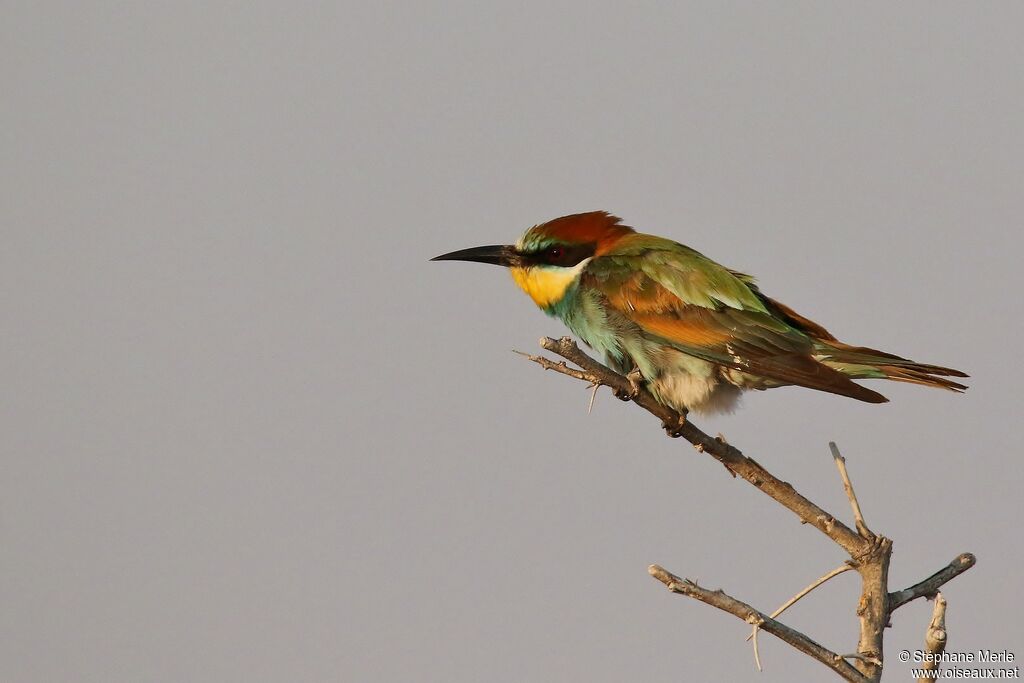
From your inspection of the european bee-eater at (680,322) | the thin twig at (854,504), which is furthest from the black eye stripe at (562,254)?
the thin twig at (854,504)

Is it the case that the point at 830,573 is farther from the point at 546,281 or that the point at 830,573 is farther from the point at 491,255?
the point at 491,255

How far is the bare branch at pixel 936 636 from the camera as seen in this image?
2.08 metres

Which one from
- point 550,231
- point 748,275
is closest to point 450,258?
point 550,231

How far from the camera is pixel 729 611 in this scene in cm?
206

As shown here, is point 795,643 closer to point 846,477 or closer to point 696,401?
point 846,477

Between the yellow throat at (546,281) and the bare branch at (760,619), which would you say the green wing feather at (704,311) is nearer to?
the yellow throat at (546,281)

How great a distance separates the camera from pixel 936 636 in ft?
6.81

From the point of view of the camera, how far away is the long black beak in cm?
350

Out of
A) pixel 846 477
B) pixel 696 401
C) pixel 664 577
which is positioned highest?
pixel 696 401

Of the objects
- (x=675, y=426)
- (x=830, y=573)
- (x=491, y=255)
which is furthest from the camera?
(x=491, y=255)

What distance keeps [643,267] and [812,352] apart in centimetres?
49

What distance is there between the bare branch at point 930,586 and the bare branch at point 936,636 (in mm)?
252

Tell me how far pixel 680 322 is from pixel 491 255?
27.6 inches

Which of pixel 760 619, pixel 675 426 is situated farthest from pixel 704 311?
pixel 760 619
